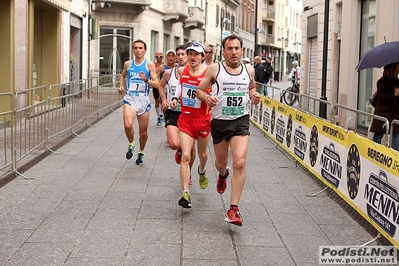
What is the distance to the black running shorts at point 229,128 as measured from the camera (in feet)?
22.2

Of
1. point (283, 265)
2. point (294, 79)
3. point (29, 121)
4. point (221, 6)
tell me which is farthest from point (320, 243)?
point (221, 6)

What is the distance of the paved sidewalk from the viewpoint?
5582 mm

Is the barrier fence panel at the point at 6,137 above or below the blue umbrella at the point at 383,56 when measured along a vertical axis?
below

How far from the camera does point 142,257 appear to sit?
546 cm

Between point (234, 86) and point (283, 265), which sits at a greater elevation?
point (234, 86)

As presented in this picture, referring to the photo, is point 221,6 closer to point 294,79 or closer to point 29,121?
point 294,79

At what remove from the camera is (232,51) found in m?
6.61

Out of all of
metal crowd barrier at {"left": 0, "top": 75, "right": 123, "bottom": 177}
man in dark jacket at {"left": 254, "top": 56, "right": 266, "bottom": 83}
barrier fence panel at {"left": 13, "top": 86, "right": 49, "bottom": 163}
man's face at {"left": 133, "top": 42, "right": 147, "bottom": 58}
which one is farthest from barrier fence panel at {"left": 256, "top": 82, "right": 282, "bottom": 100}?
man in dark jacket at {"left": 254, "top": 56, "right": 266, "bottom": 83}

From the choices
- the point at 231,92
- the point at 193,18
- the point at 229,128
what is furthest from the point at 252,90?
the point at 193,18

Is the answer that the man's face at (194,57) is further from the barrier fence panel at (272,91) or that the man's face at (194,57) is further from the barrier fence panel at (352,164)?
the barrier fence panel at (272,91)

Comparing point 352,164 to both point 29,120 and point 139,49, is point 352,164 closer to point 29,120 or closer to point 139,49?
point 139,49

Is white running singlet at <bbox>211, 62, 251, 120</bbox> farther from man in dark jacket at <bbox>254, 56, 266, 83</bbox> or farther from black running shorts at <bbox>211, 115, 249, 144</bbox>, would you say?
man in dark jacket at <bbox>254, 56, 266, 83</bbox>

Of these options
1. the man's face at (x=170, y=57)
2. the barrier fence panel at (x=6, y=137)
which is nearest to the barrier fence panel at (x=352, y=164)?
the man's face at (x=170, y=57)

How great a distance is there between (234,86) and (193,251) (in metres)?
1.81
